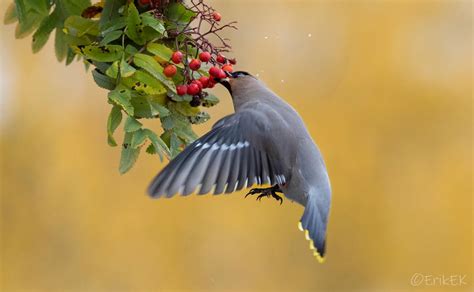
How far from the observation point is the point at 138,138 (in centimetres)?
232

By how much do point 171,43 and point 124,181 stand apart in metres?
7.30

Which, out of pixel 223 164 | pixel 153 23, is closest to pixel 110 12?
pixel 153 23

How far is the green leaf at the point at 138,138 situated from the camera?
2309mm

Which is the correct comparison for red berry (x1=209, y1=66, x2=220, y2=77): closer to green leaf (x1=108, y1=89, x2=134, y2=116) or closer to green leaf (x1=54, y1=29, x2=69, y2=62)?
green leaf (x1=108, y1=89, x2=134, y2=116)

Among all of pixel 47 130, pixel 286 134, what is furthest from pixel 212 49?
pixel 47 130

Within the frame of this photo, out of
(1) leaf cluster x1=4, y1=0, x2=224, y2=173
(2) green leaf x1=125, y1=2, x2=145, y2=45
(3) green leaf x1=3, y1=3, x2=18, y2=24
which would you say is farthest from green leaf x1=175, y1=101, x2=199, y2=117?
(3) green leaf x1=3, y1=3, x2=18, y2=24

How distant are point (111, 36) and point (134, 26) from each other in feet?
0.23

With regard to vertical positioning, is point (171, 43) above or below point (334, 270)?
above

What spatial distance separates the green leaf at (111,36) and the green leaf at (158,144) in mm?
274

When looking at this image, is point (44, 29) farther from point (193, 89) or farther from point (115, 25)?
point (193, 89)

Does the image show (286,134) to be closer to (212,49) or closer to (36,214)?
(212,49)

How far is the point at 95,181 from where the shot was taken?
9.73m

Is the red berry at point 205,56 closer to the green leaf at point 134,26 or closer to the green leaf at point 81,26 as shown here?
the green leaf at point 134,26

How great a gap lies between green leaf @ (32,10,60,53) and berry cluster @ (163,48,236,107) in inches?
18.2
